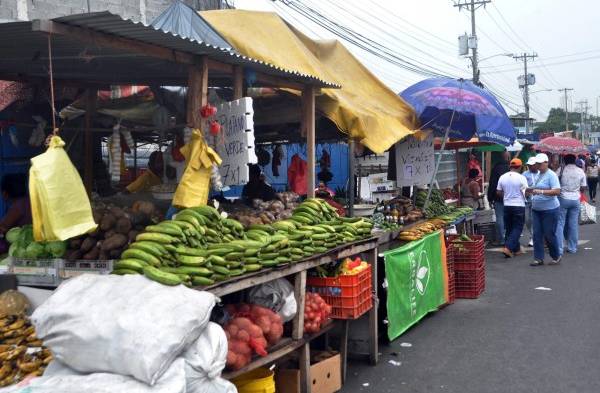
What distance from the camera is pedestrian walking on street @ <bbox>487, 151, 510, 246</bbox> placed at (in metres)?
13.5

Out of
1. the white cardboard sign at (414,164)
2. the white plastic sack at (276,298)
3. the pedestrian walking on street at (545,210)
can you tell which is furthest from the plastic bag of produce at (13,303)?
the pedestrian walking on street at (545,210)

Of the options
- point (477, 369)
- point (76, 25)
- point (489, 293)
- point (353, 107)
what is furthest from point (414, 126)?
point (76, 25)

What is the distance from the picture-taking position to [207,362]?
137 inches

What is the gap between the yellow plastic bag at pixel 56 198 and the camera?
3.53 meters

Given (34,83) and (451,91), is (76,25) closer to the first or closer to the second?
(34,83)

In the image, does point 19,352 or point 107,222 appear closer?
point 19,352

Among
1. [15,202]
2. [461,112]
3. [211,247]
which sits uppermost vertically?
[461,112]

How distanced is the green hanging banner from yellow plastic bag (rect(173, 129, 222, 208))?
2.62 meters

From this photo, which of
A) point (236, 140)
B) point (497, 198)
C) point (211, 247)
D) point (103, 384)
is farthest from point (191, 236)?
point (497, 198)

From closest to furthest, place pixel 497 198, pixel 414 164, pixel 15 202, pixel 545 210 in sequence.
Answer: pixel 15 202
pixel 414 164
pixel 545 210
pixel 497 198

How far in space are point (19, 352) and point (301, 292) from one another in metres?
2.19

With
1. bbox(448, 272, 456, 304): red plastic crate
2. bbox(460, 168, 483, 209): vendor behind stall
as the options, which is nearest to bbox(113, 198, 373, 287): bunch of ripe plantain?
bbox(448, 272, 456, 304): red plastic crate

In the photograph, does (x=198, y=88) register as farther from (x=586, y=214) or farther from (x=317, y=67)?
(x=586, y=214)

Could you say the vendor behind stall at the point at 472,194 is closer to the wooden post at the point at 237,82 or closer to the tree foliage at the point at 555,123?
the wooden post at the point at 237,82
